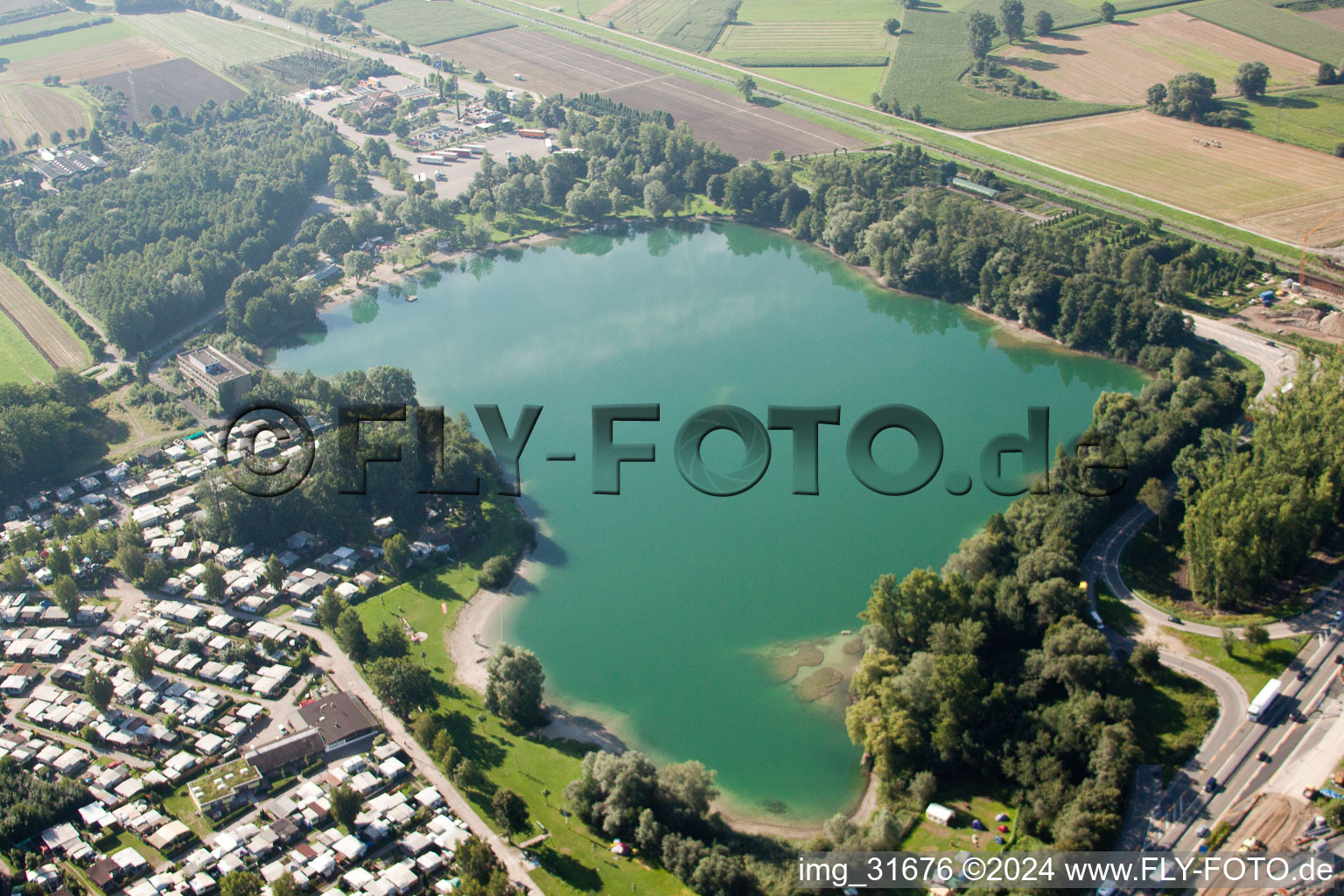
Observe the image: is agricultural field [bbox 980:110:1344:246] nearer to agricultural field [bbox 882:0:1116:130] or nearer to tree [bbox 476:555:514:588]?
agricultural field [bbox 882:0:1116:130]

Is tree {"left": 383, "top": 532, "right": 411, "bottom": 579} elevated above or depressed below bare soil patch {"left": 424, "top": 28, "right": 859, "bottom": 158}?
below

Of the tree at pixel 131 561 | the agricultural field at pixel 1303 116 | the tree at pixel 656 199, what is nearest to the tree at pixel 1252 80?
the agricultural field at pixel 1303 116

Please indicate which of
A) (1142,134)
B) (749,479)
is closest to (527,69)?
(1142,134)

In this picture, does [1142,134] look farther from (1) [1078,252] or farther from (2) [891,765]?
(2) [891,765]

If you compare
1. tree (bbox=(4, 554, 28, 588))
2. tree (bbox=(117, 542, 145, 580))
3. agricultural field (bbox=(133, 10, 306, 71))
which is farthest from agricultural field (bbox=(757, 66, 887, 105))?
tree (bbox=(4, 554, 28, 588))

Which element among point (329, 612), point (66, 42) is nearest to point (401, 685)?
point (329, 612)

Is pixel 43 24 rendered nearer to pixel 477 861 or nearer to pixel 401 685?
pixel 401 685
